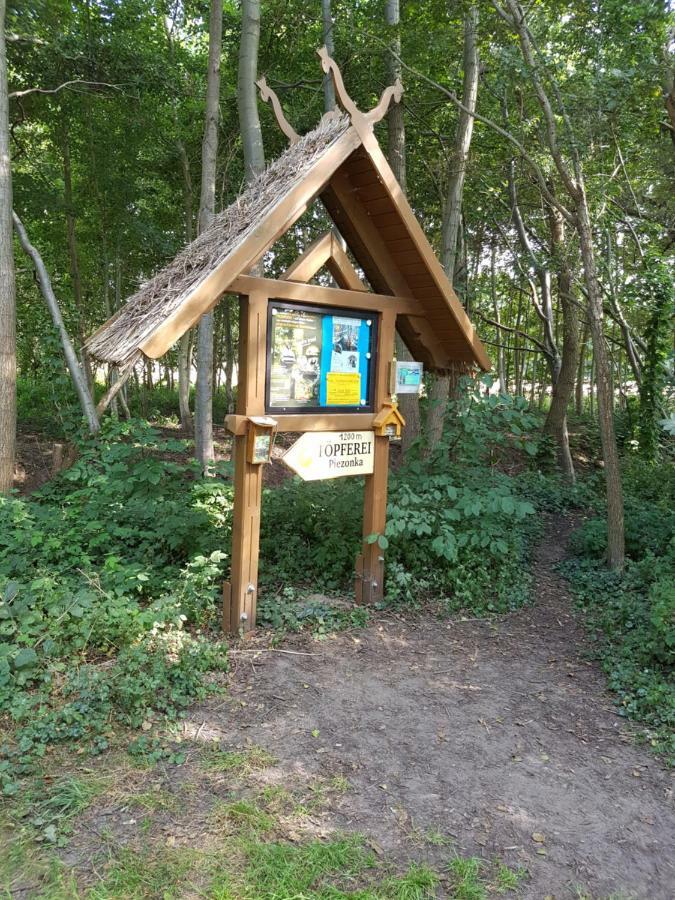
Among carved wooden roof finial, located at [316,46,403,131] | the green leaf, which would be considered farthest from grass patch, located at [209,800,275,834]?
carved wooden roof finial, located at [316,46,403,131]

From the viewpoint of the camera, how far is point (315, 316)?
190 inches

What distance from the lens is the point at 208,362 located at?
9148mm

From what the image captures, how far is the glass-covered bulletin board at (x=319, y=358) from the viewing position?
15.1ft

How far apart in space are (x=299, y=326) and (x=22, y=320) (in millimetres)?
15192

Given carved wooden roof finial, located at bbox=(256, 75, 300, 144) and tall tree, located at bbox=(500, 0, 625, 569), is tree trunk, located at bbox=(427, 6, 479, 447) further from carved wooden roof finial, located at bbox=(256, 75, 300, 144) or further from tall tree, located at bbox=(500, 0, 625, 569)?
carved wooden roof finial, located at bbox=(256, 75, 300, 144)

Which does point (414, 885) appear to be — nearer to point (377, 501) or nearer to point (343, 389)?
point (377, 501)

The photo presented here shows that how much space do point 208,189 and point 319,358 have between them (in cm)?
514

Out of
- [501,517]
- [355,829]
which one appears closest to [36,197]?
[501,517]

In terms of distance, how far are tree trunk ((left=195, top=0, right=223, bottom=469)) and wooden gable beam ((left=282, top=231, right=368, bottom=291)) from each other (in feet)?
10.8

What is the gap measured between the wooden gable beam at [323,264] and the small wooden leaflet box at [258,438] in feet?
3.69

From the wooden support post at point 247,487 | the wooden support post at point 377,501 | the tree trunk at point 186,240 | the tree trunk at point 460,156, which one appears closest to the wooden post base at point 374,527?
the wooden support post at point 377,501

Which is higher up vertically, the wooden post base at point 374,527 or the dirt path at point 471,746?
the wooden post base at point 374,527

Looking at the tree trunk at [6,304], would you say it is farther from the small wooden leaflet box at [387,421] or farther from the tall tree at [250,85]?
the small wooden leaflet box at [387,421]

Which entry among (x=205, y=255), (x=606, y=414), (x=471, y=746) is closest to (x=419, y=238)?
(x=205, y=255)
